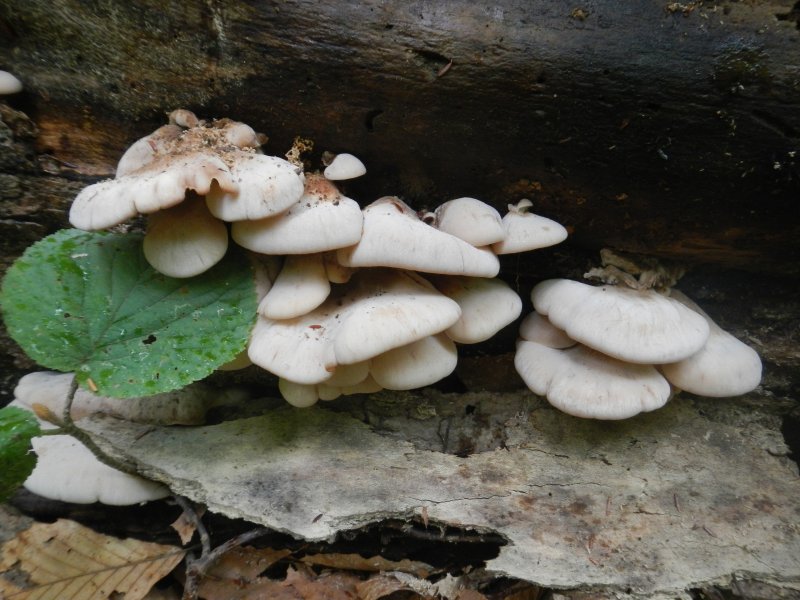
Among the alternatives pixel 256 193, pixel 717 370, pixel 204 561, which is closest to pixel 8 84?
pixel 256 193

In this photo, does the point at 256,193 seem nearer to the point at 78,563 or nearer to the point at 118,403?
the point at 118,403

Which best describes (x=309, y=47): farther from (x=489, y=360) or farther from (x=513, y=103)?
(x=489, y=360)

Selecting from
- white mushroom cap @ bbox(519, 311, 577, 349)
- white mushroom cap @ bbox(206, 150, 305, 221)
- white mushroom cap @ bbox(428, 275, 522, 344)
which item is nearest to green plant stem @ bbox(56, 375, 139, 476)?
white mushroom cap @ bbox(206, 150, 305, 221)

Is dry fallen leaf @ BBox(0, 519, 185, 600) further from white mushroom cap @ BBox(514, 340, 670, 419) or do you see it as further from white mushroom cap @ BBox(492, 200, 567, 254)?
white mushroom cap @ BBox(492, 200, 567, 254)

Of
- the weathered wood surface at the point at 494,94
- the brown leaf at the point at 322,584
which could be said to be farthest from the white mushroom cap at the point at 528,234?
the brown leaf at the point at 322,584

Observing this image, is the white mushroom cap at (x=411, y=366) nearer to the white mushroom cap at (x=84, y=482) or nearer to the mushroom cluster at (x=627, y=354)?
the mushroom cluster at (x=627, y=354)

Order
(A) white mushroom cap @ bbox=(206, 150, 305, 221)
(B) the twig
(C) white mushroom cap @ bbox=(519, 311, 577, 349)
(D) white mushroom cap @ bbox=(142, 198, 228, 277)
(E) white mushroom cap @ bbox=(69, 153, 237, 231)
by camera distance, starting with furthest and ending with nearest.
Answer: (C) white mushroom cap @ bbox=(519, 311, 577, 349) → (B) the twig → (D) white mushroom cap @ bbox=(142, 198, 228, 277) → (A) white mushroom cap @ bbox=(206, 150, 305, 221) → (E) white mushroom cap @ bbox=(69, 153, 237, 231)

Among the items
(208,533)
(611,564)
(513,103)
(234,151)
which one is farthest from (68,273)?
(611,564)
